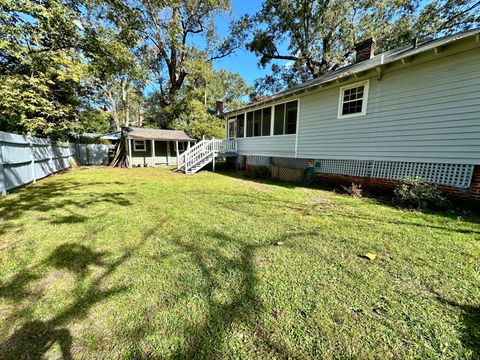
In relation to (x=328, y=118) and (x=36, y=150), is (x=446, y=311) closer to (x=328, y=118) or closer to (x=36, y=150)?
(x=328, y=118)

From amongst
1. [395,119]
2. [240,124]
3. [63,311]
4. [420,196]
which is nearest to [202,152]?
[240,124]

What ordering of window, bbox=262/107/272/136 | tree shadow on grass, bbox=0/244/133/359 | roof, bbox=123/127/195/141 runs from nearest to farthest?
tree shadow on grass, bbox=0/244/133/359 → window, bbox=262/107/272/136 → roof, bbox=123/127/195/141

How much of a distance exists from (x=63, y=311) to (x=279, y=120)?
1004cm

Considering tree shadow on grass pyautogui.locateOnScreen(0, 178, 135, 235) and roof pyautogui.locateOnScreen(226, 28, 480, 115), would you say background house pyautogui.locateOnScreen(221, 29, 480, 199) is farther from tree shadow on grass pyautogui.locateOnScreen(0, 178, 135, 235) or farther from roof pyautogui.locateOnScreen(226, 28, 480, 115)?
tree shadow on grass pyautogui.locateOnScreen(0, 178, 135, 235)

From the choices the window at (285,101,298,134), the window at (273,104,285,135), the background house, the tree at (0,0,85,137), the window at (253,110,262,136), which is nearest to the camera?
the background house

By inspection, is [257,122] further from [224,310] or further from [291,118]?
[224,310]

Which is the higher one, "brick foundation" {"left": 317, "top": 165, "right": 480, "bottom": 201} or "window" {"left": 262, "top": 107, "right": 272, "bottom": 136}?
"window" {"left": 262, "top": 107, "right": 272, "bottom": 136}

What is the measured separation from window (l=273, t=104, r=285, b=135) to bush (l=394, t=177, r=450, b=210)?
5889 millimetres

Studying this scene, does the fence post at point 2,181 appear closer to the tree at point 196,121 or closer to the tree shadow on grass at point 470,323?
the tree shadow on grass at point 470,323

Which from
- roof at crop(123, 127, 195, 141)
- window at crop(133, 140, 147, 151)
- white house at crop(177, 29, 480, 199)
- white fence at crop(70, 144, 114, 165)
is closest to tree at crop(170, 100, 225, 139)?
roof at crop(123, 127, 195, 141)

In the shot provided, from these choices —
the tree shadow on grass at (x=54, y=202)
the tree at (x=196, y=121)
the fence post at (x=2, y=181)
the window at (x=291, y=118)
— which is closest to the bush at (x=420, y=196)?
the window at (x=291, y=118)

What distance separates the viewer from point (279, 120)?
1025cm

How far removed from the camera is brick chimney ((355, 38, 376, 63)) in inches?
343

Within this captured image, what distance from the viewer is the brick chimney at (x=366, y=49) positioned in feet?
28.6
